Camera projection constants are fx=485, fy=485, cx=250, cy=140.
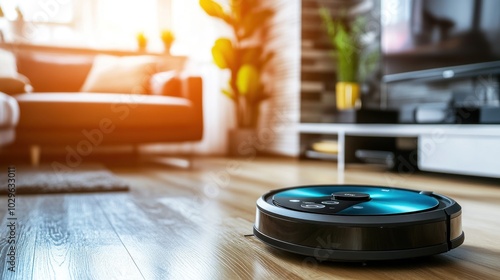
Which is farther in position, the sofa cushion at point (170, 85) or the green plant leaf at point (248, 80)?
the green plant leaf at point (248, 80)

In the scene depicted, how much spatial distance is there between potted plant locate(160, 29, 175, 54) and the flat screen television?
1628mm

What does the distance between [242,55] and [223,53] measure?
18cm

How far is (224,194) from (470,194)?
81 centimetres

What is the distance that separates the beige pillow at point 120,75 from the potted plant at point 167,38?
482 mm

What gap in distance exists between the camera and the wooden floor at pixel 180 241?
2.28 feet

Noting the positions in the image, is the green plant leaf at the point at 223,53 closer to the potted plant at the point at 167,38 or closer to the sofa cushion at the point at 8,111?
the potted plant at the point at 167,38

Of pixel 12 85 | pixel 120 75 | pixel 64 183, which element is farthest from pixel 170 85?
→ pixel 64 183

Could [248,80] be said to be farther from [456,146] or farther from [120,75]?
[456,146]

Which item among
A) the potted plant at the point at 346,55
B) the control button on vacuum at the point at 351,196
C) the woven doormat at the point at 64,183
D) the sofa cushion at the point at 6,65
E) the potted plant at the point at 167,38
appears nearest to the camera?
the control button on vacuum at the point at 351,196

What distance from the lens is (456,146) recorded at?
6.29 ft

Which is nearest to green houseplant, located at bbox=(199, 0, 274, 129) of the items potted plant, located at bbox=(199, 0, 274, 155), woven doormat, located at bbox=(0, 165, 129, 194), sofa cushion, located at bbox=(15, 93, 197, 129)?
potted plant, located at bbox=(199, 0, 274, 155)

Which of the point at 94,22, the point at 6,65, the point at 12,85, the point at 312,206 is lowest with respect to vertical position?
the point at 312,206

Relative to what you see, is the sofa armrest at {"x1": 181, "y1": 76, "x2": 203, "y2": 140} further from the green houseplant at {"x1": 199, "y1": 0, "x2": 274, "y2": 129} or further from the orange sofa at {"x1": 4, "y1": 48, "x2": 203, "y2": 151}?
the green houseplant at {"x1": 199, "y1": 0, "x2": 274, "y2": 129}

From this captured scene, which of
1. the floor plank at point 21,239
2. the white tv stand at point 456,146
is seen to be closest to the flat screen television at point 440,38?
the white tv stand at point 456,146
